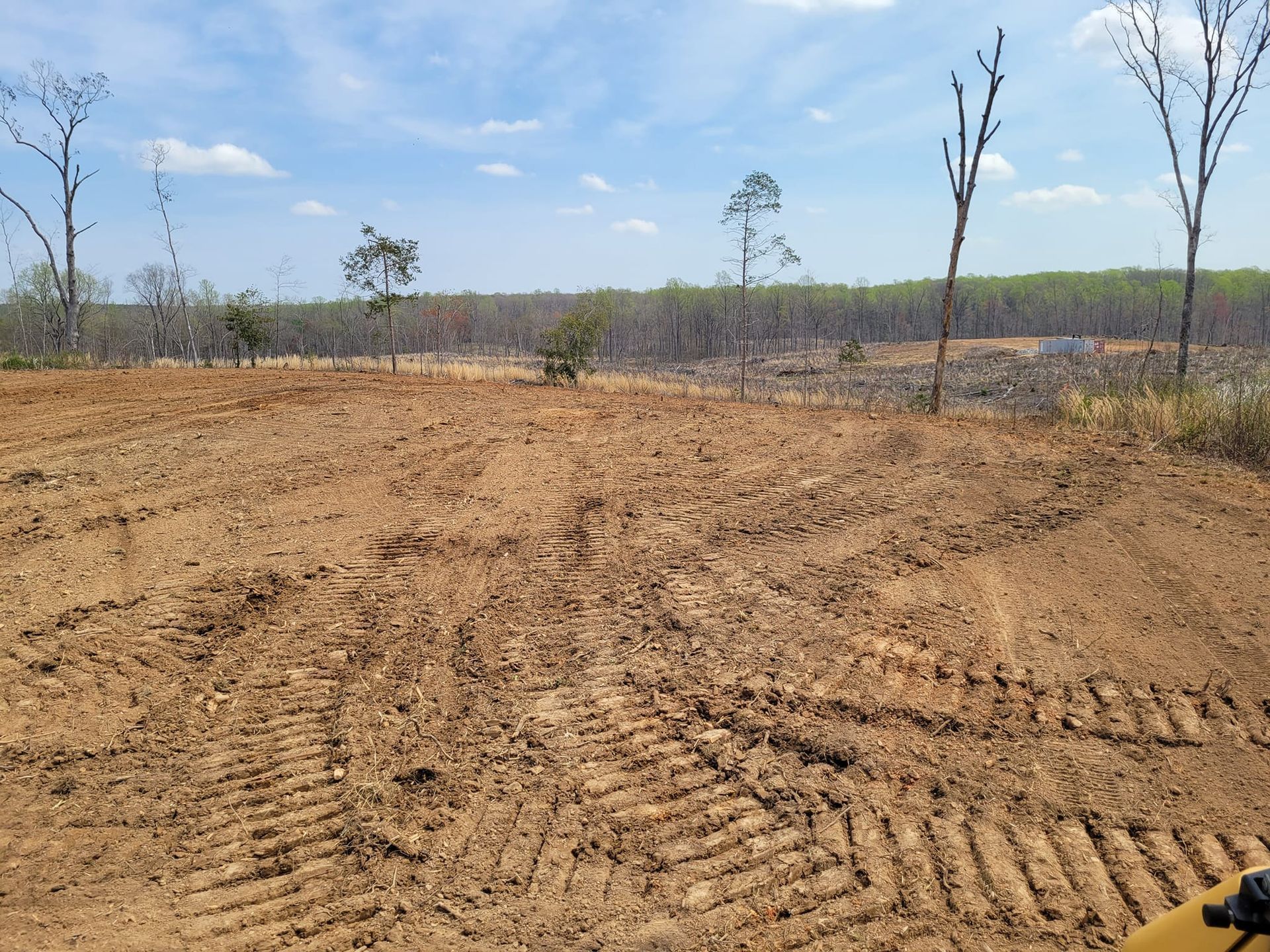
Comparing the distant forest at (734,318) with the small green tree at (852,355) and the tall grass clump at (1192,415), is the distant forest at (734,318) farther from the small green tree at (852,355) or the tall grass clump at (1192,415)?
the tall grass clump at (1192,415)

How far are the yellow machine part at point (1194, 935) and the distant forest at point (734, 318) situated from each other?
4161 centimetres

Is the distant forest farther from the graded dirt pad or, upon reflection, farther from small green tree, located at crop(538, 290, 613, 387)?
the graded dirt pad

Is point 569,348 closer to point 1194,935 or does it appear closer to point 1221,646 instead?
point 1221,646

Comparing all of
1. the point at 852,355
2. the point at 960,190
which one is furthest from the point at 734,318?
the point at 960,190

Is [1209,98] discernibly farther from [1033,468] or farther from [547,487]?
[547,487]

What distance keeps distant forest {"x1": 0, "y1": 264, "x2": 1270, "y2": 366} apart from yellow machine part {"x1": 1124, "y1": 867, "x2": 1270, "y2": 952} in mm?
41614

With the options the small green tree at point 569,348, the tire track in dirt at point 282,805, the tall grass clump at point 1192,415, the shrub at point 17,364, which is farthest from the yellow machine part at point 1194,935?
the shrub at point 17,364

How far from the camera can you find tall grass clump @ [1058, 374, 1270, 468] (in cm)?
808

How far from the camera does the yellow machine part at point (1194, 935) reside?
1051mm

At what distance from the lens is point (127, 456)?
7332 mm

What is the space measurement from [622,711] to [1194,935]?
Result: 8.18 ft

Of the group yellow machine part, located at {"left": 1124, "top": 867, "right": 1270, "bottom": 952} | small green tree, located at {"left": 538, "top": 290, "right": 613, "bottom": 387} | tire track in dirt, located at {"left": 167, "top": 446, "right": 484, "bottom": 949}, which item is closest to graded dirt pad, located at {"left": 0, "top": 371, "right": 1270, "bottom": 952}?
tire track in dirt, located at {"left": 167, "top": 446, "right": 484, "bottom": 949}

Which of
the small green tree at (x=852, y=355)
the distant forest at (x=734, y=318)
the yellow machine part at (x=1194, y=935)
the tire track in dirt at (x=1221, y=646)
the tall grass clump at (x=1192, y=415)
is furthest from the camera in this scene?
the distant forest at (x=734, y=318)

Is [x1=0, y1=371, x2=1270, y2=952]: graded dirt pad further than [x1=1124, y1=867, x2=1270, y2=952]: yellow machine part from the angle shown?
Yes
